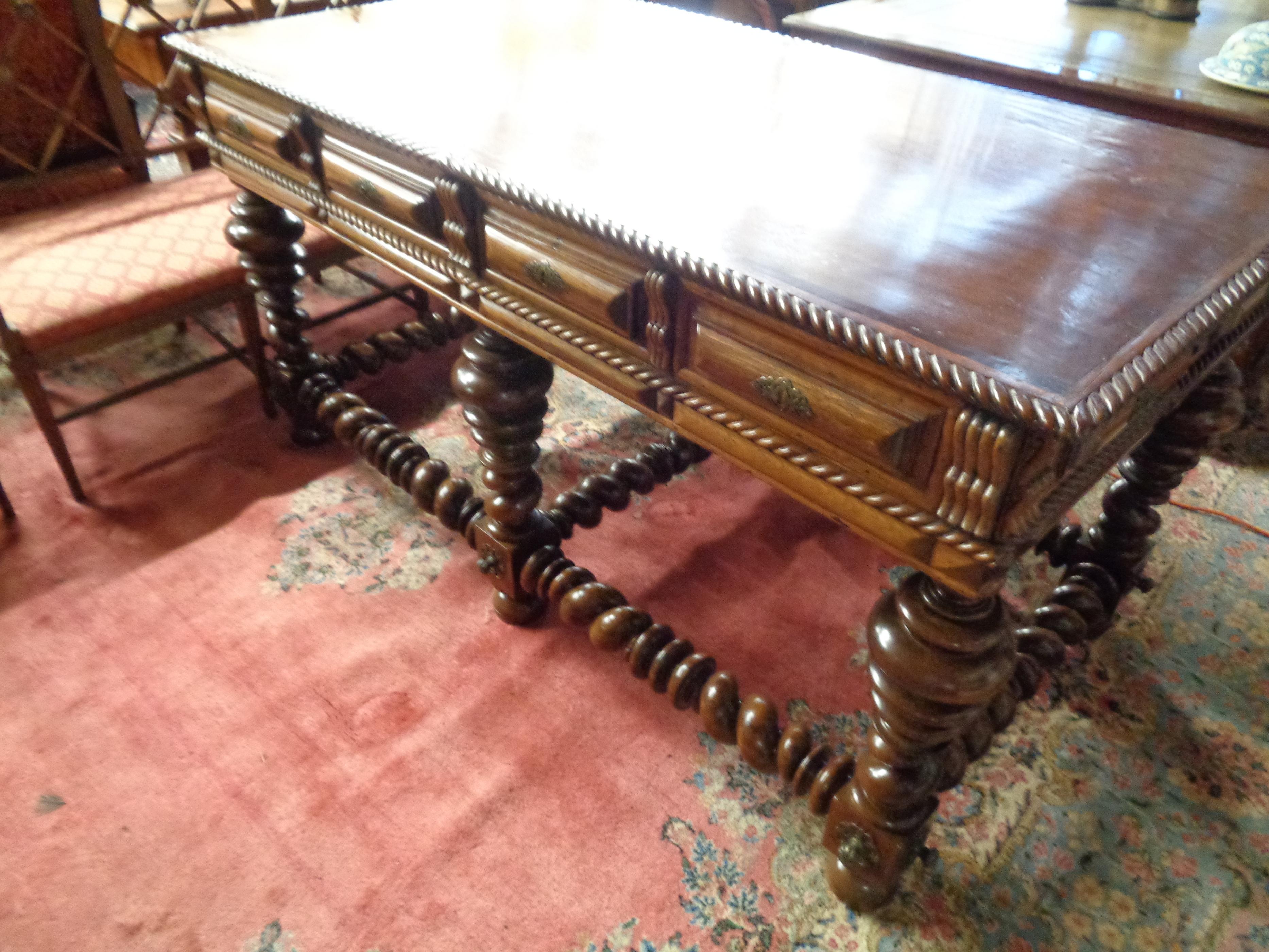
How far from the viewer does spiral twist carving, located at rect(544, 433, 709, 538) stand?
63.3 inches

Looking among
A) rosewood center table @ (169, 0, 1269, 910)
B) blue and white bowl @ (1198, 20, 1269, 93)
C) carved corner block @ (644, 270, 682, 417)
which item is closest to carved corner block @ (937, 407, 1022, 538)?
rosewood center table @ (169, 0, 1269, 910)

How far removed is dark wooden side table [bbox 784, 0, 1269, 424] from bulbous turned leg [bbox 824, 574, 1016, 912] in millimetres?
1065

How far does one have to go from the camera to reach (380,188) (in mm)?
1193

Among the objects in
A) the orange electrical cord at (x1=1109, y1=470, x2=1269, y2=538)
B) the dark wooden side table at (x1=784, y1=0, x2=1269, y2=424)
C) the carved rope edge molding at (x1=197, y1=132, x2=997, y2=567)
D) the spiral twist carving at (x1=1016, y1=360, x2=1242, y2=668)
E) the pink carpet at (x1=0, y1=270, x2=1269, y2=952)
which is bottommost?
the pink carpet at (x1=0, y1=270, x2=1269, y2=952)

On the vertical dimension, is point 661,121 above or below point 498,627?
above

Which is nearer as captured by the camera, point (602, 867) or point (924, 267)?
point (924, 267)

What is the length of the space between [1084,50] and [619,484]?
1.25 m

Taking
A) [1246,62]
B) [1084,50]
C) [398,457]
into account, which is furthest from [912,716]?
[1084,50]

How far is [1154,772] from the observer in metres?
1.39

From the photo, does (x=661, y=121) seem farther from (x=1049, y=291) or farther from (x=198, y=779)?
(x=198, y=779)

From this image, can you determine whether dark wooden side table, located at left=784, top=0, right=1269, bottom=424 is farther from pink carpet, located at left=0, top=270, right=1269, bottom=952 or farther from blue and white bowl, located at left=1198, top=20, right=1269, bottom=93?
pink carpet, located at left=0, top=270, right=1269, bottom=952

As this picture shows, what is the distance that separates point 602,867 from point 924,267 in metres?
0.92

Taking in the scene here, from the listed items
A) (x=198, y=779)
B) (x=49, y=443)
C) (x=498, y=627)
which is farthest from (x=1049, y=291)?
(x=49, y=443)

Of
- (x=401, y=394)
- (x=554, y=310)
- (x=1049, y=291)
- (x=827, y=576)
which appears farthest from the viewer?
(x=401, y=394)
